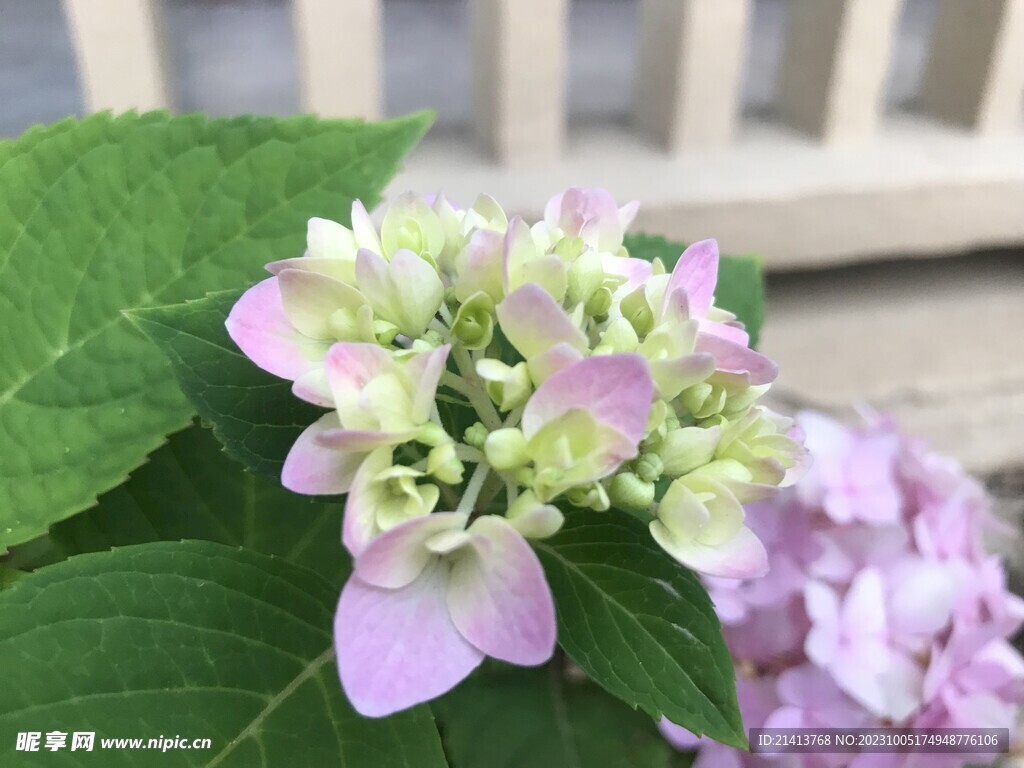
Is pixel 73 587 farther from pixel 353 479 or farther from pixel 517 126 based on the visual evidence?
pixel 517 126

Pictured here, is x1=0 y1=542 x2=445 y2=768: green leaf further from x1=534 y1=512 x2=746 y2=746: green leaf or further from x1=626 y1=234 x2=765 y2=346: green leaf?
x1=626 y1=234 x2=765 y2=346: green leaf

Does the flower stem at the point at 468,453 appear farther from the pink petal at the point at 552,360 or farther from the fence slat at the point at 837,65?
the fence slat at the point at 837,65

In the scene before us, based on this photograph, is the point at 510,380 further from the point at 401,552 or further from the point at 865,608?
the point at 865,608

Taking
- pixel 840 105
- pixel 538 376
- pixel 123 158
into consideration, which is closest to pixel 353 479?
pixel 538 376

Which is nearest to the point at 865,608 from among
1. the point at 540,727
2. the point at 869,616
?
the point at 869,616

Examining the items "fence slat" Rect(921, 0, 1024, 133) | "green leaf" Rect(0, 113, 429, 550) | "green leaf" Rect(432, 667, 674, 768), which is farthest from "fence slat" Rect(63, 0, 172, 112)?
"fence slat" Rect(921, 0, 1024, 133)

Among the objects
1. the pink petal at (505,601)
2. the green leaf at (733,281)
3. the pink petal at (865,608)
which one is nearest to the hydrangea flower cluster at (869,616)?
the pink petal at (865,608)

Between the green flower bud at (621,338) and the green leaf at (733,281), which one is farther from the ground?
the green flower bud at (621,338)
